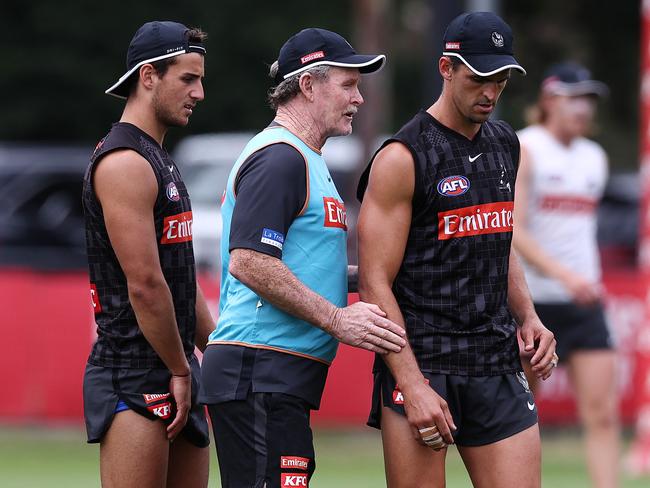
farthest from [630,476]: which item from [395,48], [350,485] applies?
[395,48]

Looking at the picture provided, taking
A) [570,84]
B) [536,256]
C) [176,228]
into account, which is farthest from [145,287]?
[570,84]

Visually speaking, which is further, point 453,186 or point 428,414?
point 453,186

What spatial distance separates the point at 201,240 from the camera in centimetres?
1658

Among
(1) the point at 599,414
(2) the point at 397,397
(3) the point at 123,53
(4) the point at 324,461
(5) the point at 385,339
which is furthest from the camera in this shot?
(3) the point at 123,53

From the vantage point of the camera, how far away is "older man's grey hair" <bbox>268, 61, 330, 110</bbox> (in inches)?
208

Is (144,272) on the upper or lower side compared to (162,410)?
upper

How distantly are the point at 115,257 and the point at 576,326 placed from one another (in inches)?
143

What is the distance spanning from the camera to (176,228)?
5465 millimetres

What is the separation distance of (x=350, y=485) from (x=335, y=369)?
91.9 inches

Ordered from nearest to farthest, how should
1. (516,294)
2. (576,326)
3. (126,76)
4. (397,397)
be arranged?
(397,397)
(126,76)
(516,294)
(576,326)

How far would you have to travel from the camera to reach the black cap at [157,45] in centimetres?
544

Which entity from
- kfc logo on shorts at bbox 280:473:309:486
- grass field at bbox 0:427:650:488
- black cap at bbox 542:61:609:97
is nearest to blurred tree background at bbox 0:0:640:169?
grass field at bbox 0:427:650:488

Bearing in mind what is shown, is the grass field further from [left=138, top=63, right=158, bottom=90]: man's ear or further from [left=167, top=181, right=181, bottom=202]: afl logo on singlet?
[left=138, top=63, right=158, bottom=90]: man's ear

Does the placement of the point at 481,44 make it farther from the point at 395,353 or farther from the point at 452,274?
the point at 395,353
